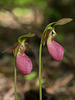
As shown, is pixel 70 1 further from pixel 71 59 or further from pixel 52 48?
pixel 52 48

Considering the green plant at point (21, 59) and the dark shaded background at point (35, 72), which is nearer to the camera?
the green plant at point (21, 59)

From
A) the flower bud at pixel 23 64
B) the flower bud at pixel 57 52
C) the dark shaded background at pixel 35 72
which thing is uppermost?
the flower bud at pixel 57 52

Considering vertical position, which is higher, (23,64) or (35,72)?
(23,64)

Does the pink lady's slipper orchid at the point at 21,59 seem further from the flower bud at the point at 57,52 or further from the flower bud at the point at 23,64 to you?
the flower bud at the point at 57,52

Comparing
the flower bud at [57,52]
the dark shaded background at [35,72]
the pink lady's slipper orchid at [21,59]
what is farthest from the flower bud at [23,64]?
the dark shaded background at [35,72]

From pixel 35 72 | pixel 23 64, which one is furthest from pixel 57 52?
pixel 35 72

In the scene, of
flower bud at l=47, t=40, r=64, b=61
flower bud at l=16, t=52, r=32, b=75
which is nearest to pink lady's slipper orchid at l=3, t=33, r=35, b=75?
flower bud at l=16, t=52, r=32, b=75

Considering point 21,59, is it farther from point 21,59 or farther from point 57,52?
point 57,52

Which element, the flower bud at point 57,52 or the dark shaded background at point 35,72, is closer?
the flower bud at point 57,52

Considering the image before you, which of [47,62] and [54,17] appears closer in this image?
[47,62]

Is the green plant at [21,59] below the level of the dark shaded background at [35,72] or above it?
above

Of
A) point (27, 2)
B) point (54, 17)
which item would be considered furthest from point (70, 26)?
point (27, 2)
